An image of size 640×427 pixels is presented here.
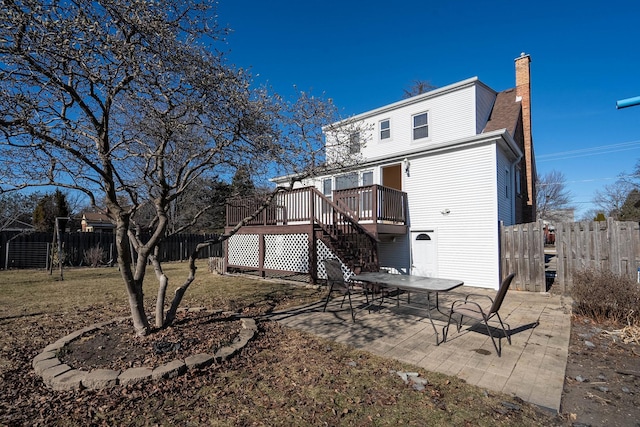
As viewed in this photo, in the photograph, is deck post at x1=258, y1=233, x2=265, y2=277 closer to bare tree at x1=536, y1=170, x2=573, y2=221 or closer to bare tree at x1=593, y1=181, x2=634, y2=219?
bare tree at x1=536, y1=170, x2=573, y2=221

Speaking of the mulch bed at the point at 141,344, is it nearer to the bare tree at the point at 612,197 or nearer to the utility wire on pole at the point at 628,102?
the utility wire on pole at the point at 628,102

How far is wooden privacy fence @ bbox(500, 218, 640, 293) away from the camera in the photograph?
724 cm

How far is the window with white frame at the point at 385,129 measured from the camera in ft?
42.0

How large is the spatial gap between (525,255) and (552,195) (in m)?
32.1

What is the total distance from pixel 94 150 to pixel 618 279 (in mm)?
8478

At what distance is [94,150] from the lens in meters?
4.23

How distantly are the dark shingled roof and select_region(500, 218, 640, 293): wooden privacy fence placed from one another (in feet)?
13.3

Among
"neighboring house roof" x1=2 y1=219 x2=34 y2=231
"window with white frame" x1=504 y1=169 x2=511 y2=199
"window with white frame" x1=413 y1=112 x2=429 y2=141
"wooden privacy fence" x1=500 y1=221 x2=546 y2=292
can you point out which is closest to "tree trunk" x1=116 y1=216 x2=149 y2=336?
"wooden privacy fence" x1=500 y1=221 x2=546 y2=292

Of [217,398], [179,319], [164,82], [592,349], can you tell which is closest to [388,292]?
[592,349]

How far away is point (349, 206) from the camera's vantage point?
1026 cm

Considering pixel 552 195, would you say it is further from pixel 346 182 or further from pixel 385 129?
pixel 346 182

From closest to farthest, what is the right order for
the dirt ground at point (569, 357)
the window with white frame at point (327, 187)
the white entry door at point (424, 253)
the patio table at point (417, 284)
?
the dirt ground at point (569, 357) < the patio table at point (417, 284) < the white entry door at point (424, 253) < the window with white frame at point (327, 187)

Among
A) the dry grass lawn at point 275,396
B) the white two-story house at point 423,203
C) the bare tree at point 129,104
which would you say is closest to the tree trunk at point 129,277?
the bare tree at point 129,104

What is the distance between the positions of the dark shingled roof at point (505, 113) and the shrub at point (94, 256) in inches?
729
